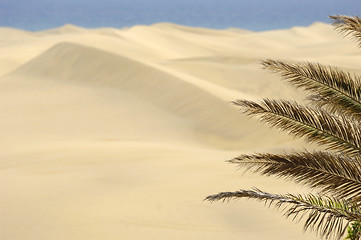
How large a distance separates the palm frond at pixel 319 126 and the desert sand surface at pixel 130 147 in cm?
348

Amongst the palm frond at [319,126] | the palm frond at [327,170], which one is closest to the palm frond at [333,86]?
the palm frond at [319,126]

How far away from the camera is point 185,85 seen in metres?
22.7

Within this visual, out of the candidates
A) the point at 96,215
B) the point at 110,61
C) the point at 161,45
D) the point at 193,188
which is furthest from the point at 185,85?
the point at 161,45

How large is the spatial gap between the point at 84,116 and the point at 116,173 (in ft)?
28.1

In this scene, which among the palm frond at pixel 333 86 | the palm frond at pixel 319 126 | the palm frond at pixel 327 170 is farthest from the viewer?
the palm frond at pixel 333 86

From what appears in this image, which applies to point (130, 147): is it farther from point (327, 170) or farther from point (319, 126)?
point (327, 170)

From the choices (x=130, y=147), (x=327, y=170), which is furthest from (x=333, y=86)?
(x=130, y=147)

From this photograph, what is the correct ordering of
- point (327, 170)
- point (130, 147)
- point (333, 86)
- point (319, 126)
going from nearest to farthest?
point (327, 170) < point (319, 126) < point (333, 86) < point (130, 147)

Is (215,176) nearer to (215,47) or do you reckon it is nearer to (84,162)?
(84,162)

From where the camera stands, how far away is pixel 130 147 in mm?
14758

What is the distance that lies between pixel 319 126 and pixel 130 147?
9182mm

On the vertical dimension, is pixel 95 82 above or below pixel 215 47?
below

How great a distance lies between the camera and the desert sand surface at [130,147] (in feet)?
32.2

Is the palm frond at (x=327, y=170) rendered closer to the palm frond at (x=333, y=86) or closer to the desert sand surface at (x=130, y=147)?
the palm frond at (x=333, y=86)
